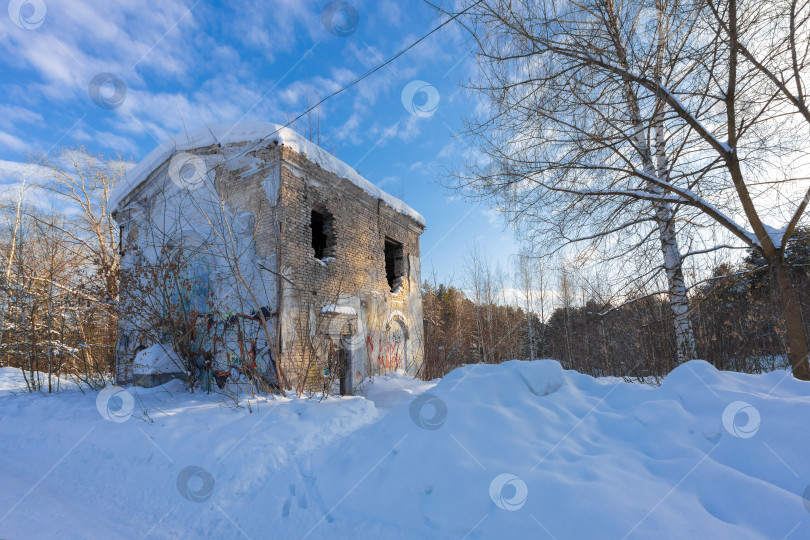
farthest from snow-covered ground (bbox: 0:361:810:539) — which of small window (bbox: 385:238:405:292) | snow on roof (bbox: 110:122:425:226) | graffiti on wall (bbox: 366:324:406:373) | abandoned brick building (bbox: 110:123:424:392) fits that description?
small window (bbox: 385:238:405:292)

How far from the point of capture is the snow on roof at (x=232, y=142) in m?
7.91

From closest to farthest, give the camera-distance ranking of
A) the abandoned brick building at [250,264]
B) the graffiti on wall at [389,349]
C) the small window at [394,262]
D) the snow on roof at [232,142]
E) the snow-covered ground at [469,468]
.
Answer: the snow-covered ground at [469,468]
the abandoned brick building at [250,264]
the snow on roof at [232,142]
the graffiti on wall at [389,349]
the small window at [394,262]

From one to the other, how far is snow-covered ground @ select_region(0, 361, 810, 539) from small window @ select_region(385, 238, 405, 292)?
745 cm

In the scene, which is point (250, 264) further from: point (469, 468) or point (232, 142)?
point (469, 468)

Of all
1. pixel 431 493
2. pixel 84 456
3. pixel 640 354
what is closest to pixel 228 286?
pixel 84 456

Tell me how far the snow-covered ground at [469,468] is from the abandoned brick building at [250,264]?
213 centimetres

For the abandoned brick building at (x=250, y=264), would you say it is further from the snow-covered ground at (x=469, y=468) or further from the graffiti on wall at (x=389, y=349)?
the snow-covered ground at (x=469, y=468)

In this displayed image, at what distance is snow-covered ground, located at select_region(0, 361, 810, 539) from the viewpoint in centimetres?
207

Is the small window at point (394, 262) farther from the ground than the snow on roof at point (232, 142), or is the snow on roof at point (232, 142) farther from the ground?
the snow on roof at point (232, 142)

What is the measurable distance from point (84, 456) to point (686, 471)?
5950 mm

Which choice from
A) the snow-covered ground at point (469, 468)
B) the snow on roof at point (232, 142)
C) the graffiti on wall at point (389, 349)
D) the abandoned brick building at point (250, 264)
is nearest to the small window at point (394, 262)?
the abandoned brick building at point (250, 264)

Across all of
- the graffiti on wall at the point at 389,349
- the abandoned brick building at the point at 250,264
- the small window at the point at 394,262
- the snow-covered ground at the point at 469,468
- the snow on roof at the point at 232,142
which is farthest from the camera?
the small window at the point at 394,262

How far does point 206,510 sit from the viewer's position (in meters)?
3.05

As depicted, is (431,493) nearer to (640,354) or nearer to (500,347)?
(640,354)
